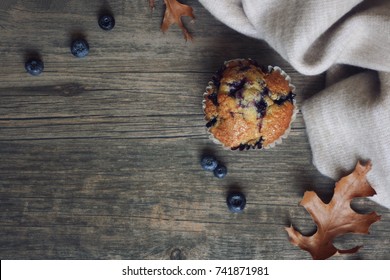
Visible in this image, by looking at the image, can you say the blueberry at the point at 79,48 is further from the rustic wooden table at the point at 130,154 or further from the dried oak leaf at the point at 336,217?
the dried oak leaf at the point at 336,217

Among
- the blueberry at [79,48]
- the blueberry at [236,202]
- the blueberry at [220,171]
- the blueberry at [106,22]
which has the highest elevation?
the blueberry at [106,22]

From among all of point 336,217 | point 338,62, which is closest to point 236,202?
point 336,217

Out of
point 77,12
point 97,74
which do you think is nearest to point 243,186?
point 97,74

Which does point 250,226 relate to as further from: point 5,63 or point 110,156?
point 5,63

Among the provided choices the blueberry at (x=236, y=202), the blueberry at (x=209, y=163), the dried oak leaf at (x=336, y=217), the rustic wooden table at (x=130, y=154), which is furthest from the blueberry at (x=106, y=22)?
the dried oak leaf at (x=336, y=217)

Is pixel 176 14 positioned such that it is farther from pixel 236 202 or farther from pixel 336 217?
pixel 336 217

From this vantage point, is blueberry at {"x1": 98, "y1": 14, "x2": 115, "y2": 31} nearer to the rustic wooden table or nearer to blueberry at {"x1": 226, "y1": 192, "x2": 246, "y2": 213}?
the rustic wooden table
